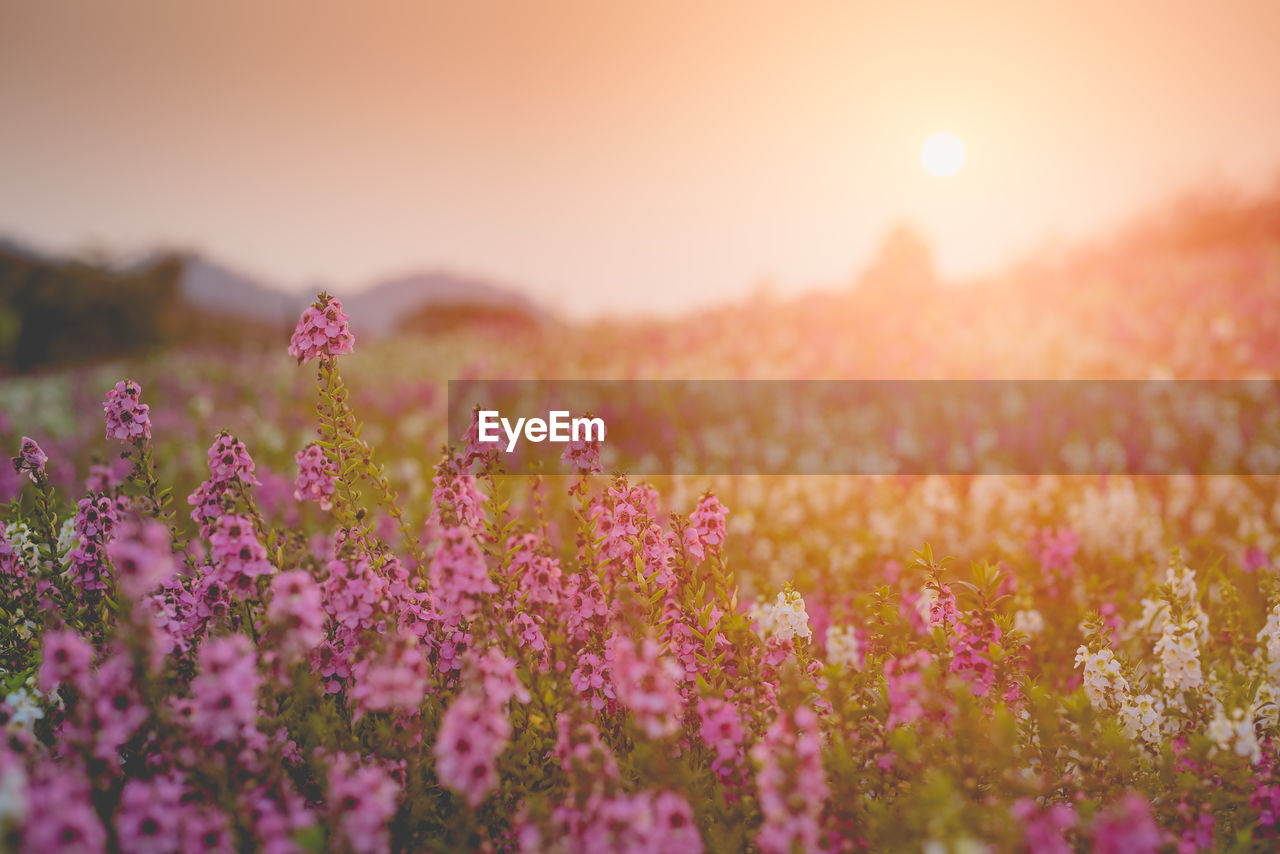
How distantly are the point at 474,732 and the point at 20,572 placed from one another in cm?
348

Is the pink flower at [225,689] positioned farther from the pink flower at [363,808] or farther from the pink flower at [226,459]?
the pink flower at [226,459]

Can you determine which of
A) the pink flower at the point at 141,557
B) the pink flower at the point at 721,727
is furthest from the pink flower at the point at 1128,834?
the pink flower at the point at 141,557

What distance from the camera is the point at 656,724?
9.26ft

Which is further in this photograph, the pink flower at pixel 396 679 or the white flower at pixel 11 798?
the pink flower at pixel 396 679

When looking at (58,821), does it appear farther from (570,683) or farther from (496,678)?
(570,683)

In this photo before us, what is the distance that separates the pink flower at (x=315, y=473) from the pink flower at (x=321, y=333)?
20.2 inches

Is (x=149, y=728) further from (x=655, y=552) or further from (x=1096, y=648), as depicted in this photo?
(x=1096, y=648)

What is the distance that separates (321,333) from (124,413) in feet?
3.57

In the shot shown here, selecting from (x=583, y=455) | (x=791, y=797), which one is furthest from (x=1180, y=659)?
(x=583, y=455)

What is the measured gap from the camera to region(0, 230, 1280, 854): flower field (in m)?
2.80

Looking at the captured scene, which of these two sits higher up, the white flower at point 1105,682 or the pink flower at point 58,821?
the white flower at point 1105,682

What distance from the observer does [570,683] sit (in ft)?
12.4

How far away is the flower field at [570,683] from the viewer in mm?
2799

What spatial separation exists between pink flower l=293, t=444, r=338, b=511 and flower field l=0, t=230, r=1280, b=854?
20 mm
